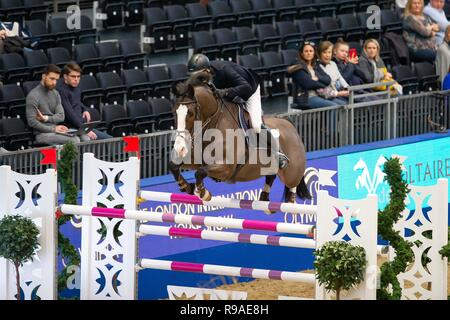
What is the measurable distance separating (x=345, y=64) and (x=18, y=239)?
5.96 metres

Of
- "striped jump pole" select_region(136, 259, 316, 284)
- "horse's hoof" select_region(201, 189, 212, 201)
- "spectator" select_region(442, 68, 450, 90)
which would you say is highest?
"spectator" select_region(442, 68, 450, 90)

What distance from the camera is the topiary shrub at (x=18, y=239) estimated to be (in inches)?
449

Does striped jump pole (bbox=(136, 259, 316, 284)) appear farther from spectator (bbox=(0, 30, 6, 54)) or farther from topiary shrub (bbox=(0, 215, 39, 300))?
spectator (bbox=(0, 30, 6, 54))

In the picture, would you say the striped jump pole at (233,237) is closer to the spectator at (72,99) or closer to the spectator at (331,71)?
the spectator at (72,99)

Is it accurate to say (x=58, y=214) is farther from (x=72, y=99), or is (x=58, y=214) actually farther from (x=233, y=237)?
(x=72, y=99)

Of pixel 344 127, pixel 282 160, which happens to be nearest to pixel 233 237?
pixel 282 160

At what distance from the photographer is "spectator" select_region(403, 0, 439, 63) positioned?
18219 millimetres

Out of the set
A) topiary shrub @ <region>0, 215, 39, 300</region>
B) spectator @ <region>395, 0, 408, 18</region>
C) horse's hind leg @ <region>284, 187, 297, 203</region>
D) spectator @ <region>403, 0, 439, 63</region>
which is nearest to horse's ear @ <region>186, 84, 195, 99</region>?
horse's hind leg @ <region>284, 187, 297, 203</region>

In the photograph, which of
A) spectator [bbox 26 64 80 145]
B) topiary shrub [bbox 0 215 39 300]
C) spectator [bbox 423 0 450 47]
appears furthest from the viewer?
spectator [bbox 423 0 450 47]

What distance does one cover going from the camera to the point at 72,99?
14039 millimetres

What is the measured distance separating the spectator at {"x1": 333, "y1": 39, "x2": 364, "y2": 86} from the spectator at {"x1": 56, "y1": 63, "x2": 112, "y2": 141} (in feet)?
10.9

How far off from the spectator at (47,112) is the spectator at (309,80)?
2922 mm

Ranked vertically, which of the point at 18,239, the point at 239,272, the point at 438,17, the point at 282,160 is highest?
the point at 438,17

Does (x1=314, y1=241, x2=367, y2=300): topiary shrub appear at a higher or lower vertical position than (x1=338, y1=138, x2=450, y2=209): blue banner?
lower
